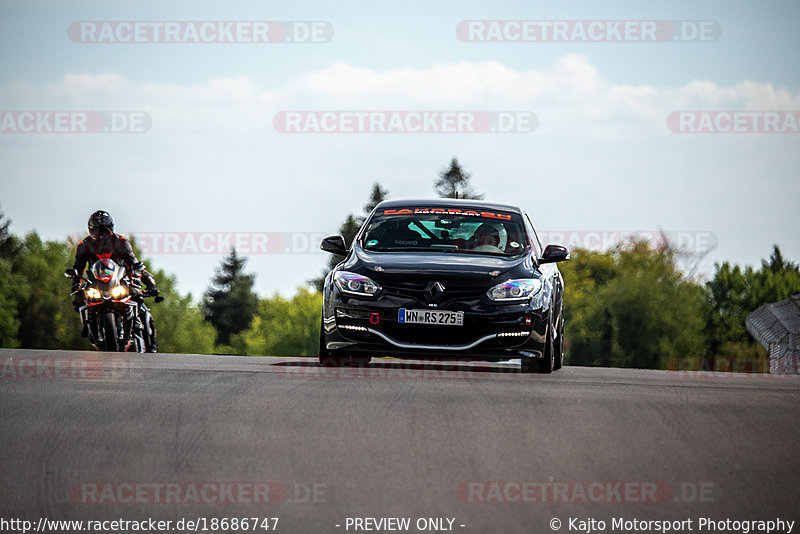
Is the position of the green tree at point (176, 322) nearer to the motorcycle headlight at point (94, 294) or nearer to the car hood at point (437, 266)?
the motorcycle headlight at point (94, 294)

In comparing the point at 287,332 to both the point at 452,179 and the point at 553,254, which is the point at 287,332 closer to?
the point at 452,179

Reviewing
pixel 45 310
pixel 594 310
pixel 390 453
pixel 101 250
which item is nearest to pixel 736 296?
pixel 594 310

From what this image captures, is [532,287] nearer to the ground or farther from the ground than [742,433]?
farther from the ground

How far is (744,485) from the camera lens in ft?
20.2

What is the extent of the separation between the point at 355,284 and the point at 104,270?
5.12 m

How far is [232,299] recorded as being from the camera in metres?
134

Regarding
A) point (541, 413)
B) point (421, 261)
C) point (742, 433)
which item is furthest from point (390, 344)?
point (742, 433)

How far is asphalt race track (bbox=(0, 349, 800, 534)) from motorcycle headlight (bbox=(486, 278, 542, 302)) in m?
1.71

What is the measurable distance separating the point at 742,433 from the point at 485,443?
168cm

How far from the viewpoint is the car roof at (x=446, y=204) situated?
551 inches

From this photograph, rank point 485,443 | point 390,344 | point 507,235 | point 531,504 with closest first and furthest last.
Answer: point 531,504 < point 485,443 < point 390,344 < point 507,235

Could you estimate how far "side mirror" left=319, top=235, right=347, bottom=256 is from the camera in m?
13.1

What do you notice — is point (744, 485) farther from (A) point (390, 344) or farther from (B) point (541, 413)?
(A) point (390, 344)

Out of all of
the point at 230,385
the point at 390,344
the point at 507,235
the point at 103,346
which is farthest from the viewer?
the point at 103,346
